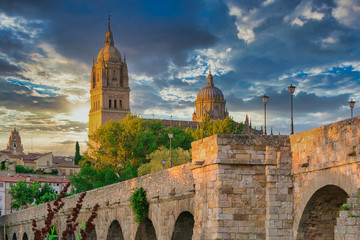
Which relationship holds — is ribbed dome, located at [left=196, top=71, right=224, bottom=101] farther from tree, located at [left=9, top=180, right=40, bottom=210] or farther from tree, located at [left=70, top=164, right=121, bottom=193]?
tree, located at [left=70, top=164, right=121, bottom=193]

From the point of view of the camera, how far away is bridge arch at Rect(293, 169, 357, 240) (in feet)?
44.9

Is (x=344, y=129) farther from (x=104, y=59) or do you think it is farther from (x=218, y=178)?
(x=104, y=59)

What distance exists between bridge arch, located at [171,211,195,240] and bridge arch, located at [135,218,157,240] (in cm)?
371

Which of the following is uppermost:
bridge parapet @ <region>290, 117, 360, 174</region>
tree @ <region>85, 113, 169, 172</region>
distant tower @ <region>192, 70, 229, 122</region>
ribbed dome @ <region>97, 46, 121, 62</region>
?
ribbed dome @ <region>97, 46, 121, 62</region>

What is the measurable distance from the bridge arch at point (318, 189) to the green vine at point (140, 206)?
10609 mm

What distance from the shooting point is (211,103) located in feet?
556

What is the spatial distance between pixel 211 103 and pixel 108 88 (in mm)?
29275

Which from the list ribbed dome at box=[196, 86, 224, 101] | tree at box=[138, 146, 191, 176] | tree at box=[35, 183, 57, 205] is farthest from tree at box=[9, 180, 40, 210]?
ribbed dome at box=[196, 86, 224, 101]

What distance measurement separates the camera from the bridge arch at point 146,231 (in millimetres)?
26422

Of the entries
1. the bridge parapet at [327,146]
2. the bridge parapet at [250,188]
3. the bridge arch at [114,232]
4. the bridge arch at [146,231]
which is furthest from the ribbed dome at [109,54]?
the bridge parapet at [327,146]

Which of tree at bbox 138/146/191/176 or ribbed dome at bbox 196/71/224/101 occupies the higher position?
ribbed dome at bbox 196/71/224/101

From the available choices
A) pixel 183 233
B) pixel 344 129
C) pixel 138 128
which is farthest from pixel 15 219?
pixel 344 129

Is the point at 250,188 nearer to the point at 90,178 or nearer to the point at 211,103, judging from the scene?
the point at 90,178

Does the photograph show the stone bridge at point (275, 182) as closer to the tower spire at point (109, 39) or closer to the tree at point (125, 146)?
the tree at point (125, 146)
